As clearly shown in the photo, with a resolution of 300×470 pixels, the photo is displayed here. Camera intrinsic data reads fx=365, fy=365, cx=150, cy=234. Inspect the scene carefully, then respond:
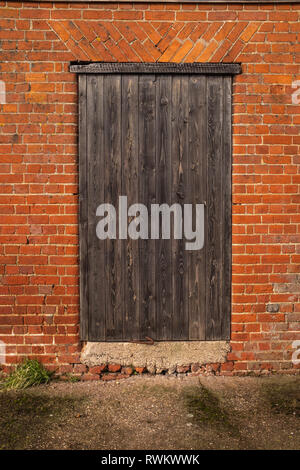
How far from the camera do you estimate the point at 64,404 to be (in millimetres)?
3168

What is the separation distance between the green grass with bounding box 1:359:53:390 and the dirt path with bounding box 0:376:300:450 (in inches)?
3.2

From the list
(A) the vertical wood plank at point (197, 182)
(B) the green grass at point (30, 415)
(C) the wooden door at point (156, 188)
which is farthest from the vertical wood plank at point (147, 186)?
(B) the green grass at point (30, 415)

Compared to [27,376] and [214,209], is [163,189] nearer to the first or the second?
[214,209]

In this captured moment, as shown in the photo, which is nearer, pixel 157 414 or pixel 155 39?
pixel 157 414

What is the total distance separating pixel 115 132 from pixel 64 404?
2.54 metres

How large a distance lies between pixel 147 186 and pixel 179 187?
0.32 metres

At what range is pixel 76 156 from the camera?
139 inches

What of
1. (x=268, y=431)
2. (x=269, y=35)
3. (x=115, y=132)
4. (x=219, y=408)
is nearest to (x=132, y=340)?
(x=219, y=408)

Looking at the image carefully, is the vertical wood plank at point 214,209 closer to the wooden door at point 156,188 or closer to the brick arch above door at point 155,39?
the wooden door at point 156,188

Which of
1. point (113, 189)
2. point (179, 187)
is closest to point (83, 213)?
point (113, 189)

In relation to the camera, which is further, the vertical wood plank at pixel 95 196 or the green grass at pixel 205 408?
the vertical wood plank at pixel 95 196

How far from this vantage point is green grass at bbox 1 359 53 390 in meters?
3.41

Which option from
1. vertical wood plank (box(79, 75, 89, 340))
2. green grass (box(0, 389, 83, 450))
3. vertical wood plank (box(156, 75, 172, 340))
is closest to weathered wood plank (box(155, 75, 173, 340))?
vertical wood plank (box(156, 75, 172, 340))

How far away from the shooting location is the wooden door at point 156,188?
354 centimetres
